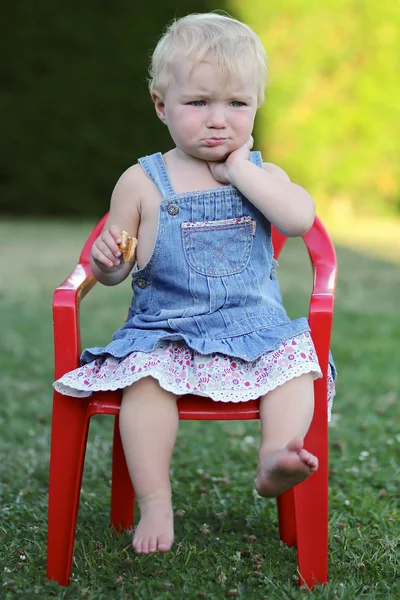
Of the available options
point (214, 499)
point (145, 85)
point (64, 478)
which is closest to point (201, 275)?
point (64, 478)

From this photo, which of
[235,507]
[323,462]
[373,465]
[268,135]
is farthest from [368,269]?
[323,462]

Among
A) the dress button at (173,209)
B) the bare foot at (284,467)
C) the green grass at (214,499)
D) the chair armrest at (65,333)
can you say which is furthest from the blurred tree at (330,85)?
the bare foot at (284,467)

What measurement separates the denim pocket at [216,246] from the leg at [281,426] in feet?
1.02

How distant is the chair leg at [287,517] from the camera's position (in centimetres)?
230

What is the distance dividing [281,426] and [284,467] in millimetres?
137

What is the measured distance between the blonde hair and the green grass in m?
1.10

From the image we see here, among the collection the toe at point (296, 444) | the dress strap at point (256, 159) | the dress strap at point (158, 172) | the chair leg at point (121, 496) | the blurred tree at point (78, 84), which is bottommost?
the chair leg at point (121, 496)

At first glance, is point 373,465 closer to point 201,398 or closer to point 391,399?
point 391,399

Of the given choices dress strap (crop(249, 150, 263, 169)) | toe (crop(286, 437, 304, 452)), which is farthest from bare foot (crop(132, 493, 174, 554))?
dress strap (crop(249, 150, 263, 169))

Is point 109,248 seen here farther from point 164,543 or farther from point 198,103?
point 164,543

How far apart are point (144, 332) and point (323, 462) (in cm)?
48

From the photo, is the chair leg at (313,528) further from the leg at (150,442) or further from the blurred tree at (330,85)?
the blurred tree at (330,85)

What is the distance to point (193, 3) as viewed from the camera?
401 inches

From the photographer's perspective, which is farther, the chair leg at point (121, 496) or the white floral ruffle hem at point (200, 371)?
the chair leg at point (121, 496)
